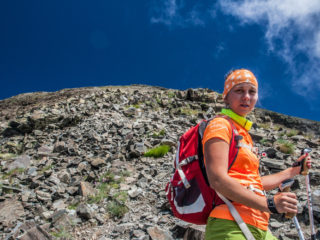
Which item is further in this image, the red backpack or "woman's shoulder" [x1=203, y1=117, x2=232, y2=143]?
the red backpack

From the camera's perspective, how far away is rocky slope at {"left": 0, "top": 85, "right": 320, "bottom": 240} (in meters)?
5.65

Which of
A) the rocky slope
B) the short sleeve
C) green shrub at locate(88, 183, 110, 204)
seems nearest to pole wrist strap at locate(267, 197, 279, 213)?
the short sleeve

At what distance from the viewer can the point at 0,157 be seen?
460 inches

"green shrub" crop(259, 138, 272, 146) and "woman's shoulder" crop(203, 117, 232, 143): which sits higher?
"green shrub" crop(259, 138, 272, 146)

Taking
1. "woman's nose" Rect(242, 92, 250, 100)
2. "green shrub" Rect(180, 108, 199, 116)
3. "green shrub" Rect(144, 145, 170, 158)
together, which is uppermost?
"green shrub" Rect(180, 108, 199, 116)

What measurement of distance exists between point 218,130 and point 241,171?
0.42 m

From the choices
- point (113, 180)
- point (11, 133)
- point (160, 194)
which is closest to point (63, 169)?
point (113, 180)

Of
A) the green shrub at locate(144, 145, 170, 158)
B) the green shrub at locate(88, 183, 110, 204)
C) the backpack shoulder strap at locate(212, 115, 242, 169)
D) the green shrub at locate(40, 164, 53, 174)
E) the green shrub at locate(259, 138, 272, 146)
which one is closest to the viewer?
the backpack shoulder strap at locate(212, 115, 242, 169)

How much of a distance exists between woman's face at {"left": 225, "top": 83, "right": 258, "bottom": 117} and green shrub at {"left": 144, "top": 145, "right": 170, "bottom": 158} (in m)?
7.02

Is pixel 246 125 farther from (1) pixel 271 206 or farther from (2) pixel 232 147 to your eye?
(1) pixel 271 206

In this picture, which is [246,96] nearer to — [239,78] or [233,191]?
[239,78]

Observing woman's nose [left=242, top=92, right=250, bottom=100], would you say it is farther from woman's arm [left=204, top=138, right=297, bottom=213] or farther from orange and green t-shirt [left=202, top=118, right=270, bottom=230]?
woman's arm [left=204, top=138, right=297, bottom=213]

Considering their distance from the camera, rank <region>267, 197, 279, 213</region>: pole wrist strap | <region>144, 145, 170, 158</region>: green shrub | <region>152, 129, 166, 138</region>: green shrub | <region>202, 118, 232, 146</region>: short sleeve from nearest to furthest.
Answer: <region>267, 197, 279, 213</region>: pole wrist strap, <region>202, 118, 232, 146</region>: short sleeve, <region>144, 145, 170, 158</region>: green shrub, <region>152, 129, 166, 138</region>: green shrub

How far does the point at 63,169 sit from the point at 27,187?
1.36 meters
